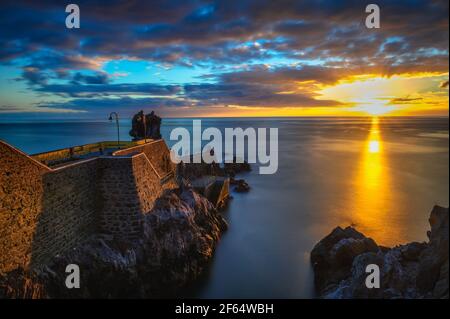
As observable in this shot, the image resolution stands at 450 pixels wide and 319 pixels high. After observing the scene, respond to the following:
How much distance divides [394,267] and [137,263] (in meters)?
11.8

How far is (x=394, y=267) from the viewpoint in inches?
484

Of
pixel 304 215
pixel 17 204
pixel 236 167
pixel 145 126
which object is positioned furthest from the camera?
pixel 236 167

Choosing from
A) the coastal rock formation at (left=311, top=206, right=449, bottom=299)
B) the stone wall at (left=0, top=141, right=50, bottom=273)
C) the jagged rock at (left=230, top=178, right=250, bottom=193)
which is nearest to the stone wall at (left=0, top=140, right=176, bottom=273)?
the stone wall at (left=0, top=141, right=50, bottom=273)

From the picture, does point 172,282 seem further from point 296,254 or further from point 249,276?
point 296,254

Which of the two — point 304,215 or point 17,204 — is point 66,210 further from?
point 304,215

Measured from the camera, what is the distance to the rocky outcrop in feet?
42.6

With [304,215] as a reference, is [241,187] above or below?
above

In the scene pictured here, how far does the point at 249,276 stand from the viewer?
20047mm

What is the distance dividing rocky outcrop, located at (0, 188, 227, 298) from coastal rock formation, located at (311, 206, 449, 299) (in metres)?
7.77

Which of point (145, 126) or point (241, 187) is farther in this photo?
point (241, 187)

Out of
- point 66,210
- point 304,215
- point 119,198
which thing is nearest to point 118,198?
point 119,198

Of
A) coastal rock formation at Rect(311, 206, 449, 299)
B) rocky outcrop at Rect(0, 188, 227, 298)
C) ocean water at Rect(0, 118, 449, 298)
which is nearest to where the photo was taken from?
coastal rock formation at Rect(311, 206, 449, 299)

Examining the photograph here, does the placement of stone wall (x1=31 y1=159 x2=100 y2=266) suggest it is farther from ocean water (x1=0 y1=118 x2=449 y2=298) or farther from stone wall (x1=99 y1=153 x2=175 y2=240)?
ocean water (x1=0 y1=118 x2=449 y2=298)
